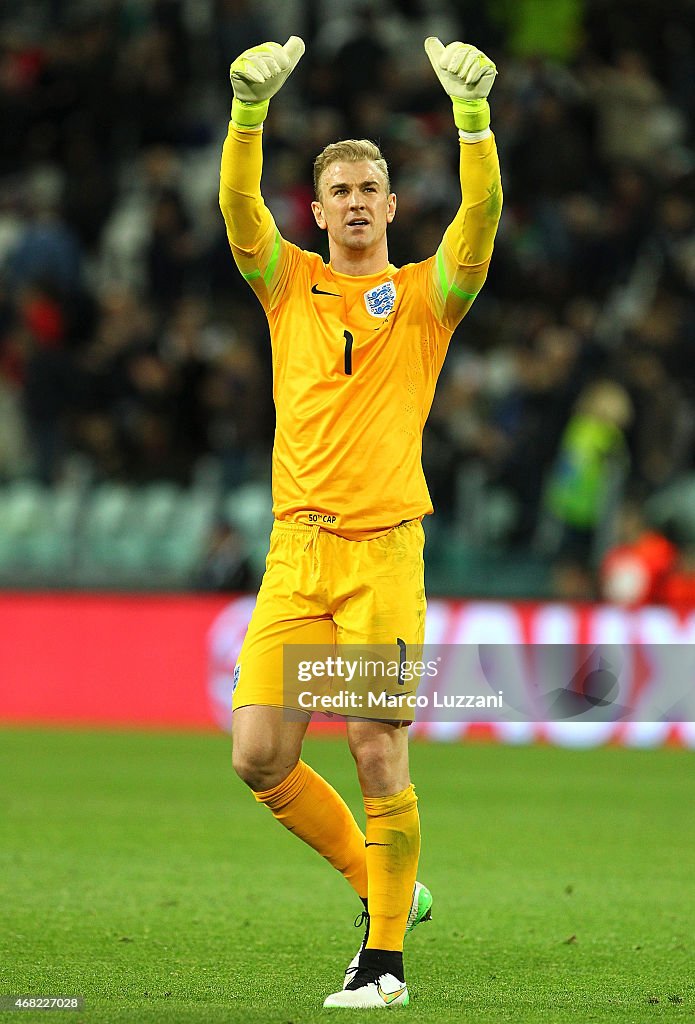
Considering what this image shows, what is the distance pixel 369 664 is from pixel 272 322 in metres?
1.08

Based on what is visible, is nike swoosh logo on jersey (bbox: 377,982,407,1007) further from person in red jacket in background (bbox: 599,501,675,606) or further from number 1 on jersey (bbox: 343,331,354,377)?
person in red jacket in background (bbox: 599,501,675,606)

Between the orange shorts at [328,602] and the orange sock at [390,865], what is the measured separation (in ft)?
1.38

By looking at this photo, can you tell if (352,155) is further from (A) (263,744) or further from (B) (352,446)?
(A) (263,744)

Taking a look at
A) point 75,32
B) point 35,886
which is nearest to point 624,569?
point 35,886

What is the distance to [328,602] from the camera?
4.84m

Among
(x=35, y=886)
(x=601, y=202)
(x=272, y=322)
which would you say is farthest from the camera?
(x=601, y=202)

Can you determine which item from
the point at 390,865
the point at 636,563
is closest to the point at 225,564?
the point at 636,563

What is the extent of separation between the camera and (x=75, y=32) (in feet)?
54.9

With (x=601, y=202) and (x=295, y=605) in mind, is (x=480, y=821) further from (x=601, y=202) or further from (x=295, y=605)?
(x=601, y=202)

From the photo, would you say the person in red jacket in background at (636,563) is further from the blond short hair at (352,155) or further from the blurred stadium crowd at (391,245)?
the blond short hair at (352,155)

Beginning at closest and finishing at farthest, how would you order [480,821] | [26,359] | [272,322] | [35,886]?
[272,322]
[35,886]
[480,821]
[26,359]

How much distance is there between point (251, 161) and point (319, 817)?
188 centimetres

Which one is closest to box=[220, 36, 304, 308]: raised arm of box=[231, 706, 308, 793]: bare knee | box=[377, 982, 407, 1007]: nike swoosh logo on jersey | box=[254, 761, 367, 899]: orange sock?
box=[231, 706, 308, 793]: bare knee

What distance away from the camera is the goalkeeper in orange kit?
4.80 metres
